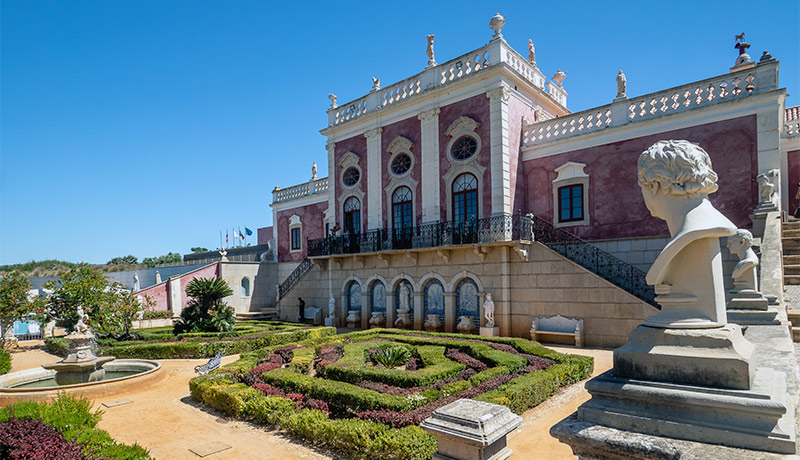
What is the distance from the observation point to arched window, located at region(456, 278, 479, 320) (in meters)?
18.3

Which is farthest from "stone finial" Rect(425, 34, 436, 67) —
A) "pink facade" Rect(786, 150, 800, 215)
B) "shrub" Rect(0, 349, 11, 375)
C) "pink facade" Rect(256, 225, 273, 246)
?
"pink facade" Rect(256, 225, 273, 246)

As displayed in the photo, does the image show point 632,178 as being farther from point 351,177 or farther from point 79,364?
point 79,364

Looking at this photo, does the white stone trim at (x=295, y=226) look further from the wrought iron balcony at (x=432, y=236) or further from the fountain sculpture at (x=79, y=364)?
the fountain sculpture at (x=79, y=364)

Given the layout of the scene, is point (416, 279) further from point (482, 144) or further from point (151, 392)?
point (151, 392)

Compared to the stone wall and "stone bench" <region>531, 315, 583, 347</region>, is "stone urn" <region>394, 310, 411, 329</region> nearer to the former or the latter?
the stone wall

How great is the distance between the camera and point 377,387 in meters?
9.20

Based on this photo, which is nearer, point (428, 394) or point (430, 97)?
point (428, 394)

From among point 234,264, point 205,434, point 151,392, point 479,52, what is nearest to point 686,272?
point 205,434

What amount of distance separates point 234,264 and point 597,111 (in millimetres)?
23606

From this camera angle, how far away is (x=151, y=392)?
1123cm

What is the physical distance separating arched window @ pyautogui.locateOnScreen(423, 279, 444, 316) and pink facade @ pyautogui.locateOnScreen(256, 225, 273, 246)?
84.2 ft

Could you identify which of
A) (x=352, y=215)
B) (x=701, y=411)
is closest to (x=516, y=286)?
(x=352, y=215)

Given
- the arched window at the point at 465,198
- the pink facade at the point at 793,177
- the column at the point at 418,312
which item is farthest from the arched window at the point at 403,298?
the pink facade at the point at 793,177

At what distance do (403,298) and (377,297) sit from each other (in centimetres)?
177
